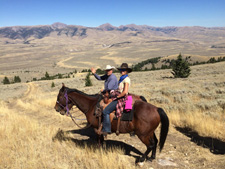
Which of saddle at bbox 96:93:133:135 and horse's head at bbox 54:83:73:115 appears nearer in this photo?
saddle at bbox 96:93:133:135

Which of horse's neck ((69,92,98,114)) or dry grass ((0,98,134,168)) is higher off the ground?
horse's neck ((69,92,98,114))

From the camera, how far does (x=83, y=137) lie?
7.66 meters

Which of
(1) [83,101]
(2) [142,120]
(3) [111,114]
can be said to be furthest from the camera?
(1) [83,101]

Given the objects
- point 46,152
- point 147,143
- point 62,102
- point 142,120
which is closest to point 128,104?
point 142,120

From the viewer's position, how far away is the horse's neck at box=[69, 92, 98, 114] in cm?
598

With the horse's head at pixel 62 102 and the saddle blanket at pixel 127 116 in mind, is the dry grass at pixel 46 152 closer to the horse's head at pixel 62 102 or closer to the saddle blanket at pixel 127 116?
the saddle blanket at pixel 127 116

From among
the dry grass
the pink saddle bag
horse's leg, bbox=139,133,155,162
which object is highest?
the pink saddle bag

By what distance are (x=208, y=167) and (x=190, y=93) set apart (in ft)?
33.2

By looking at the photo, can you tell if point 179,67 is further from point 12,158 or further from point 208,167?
point 12,158

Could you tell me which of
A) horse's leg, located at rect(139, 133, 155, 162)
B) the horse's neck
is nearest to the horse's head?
the horse's neck

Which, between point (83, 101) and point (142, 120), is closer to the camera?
point (142, 120)

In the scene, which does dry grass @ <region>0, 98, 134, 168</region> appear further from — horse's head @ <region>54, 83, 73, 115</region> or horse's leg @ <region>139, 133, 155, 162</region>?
horse's head @ <region>54, 83, 73, 115</region>

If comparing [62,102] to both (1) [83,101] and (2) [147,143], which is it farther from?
(2) [147,143]

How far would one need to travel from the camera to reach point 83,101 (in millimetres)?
6055
